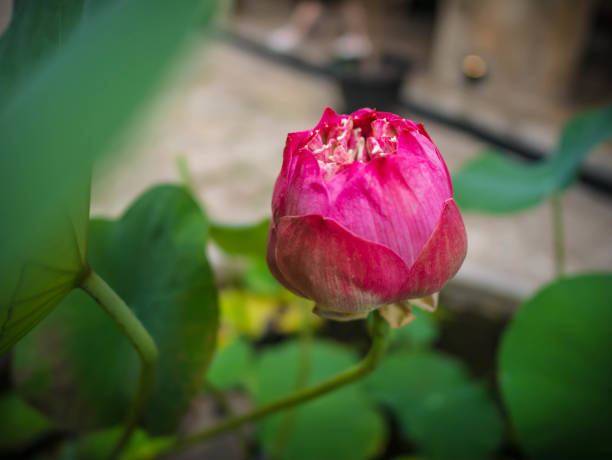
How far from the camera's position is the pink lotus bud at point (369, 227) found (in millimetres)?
187

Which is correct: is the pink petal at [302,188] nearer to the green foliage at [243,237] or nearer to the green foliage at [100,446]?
the green foliage at [243,237]

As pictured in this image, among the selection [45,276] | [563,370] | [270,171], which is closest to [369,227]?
[45,276]

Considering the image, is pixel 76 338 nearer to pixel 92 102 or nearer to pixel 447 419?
pixel 92 102

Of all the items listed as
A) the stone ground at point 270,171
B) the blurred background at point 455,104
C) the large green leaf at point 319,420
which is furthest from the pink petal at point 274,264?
the blurred background at point 455,104

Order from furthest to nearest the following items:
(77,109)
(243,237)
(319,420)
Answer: (319,420), (243,237), (77,109)

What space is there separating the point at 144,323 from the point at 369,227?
20 centimetres

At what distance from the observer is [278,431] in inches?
23.6

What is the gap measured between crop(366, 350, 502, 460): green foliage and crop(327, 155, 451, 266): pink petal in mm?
491

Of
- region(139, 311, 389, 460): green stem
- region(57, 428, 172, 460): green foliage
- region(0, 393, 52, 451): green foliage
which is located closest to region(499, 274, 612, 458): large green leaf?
region(139, 311, 389, 460): green stem

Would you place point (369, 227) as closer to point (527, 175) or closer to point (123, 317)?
point (123, 317)

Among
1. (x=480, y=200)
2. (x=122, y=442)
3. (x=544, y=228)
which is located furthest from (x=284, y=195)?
(x=544, y=228)

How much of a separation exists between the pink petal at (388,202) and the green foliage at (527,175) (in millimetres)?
393

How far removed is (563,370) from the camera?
357 millimetres

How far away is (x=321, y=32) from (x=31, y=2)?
11.9ft
